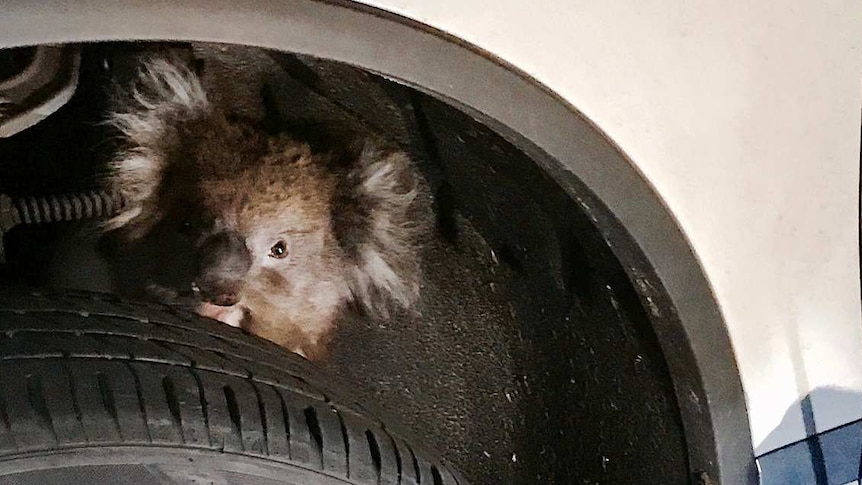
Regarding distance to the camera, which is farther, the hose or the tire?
the hose

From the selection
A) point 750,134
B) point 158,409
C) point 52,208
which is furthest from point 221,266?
point 750,134

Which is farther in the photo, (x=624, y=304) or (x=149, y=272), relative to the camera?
(x=149, y=272)

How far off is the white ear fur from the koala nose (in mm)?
139

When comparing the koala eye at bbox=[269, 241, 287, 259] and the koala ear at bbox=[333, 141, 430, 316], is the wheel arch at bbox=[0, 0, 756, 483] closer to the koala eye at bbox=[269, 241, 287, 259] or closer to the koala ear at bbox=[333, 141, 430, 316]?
the koala ear at bbox=[333, 141, 430, 316]

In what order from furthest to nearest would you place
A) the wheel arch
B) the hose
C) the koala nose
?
the koala nose, the hose, the wheel arch

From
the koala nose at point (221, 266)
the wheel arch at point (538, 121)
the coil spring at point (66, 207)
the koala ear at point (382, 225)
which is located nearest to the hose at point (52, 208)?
the coil spring at point (66, 207)

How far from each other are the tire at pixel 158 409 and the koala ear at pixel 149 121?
0.26m

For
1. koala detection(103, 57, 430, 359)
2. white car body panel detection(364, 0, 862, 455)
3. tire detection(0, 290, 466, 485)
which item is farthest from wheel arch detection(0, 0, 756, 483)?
koala detection(103, 57, 430, 359)

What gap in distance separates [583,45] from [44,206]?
0.52m

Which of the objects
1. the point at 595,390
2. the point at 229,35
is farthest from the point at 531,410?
the point at 229,35

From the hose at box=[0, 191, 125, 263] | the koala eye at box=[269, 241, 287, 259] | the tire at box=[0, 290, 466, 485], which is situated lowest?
the tire at box=[0, 290, 466, 485]

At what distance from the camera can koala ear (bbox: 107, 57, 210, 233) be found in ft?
3.13

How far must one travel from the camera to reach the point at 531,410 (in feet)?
3.40

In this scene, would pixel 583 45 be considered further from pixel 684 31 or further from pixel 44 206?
pixel 44 206
